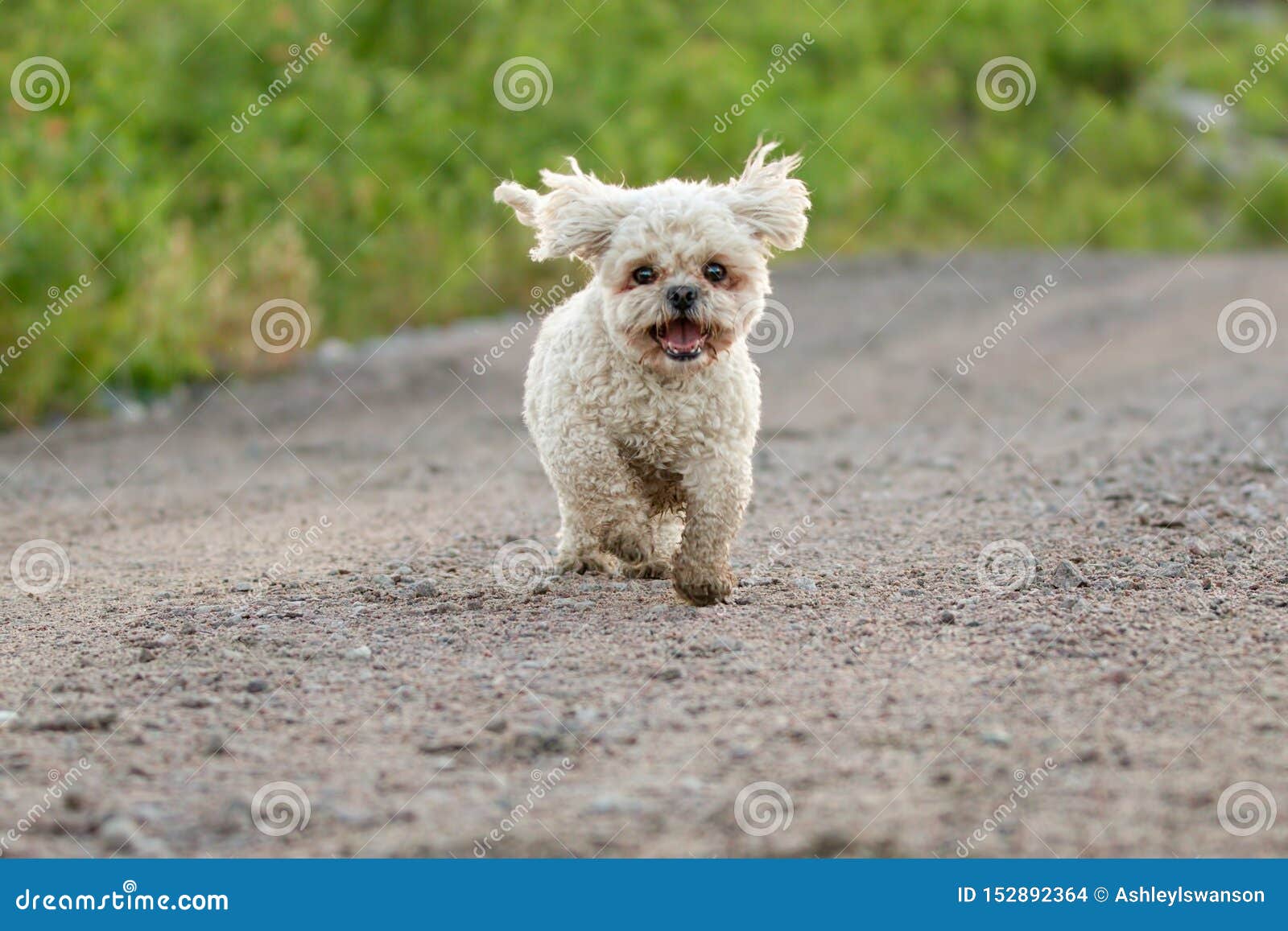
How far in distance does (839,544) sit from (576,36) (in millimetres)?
14449

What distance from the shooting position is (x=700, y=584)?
552cm

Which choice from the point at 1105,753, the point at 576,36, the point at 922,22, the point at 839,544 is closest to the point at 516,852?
the point at 1105,753

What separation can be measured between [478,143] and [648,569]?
11476 mm

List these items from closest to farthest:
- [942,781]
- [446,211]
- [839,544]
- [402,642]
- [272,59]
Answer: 1. [942,781]
2. [402,642]
3. [839,544]
4. [272,59]
5. [446,211]

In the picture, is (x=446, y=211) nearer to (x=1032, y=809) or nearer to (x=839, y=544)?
(x=839, y=544)

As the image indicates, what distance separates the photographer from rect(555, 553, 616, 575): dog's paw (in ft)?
20.1

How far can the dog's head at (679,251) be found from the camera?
529cm

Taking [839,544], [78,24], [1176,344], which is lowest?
[839,544]

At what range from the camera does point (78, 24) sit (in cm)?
1394
